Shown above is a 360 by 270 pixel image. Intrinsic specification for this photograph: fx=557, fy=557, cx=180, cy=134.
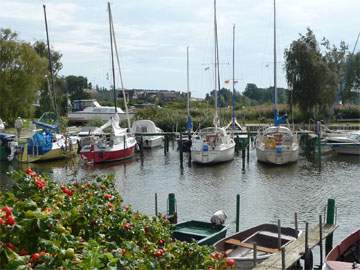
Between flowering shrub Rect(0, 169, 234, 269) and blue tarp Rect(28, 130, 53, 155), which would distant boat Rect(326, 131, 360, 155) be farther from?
flowering shrub Rect(0, 169, 234, 269)

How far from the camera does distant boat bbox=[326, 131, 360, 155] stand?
4884cm

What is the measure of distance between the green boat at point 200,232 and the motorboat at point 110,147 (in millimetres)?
25570

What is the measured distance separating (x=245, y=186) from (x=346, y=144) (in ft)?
59.7

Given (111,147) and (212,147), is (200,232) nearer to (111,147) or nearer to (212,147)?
(212,147)

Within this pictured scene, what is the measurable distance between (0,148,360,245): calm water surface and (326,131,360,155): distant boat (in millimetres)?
1138

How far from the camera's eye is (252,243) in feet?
59.1

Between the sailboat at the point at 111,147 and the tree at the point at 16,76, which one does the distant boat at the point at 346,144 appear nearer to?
the sailboat at the point at 111,147

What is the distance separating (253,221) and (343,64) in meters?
64.6

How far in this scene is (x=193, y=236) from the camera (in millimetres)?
18375

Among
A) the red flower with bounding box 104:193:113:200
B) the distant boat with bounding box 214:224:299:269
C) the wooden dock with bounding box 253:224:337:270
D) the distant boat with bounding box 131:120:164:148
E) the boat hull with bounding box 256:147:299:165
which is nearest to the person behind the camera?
the red flower with bounding box 104:193:113:200

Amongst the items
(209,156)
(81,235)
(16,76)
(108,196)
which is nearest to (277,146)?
(209,156)

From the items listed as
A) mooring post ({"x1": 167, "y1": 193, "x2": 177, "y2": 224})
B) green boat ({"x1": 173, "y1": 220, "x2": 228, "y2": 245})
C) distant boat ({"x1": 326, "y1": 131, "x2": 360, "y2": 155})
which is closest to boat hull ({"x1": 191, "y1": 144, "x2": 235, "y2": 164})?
distant boat ({"x1": 326, "y1": 131, "x2": 360, "y2": 155})

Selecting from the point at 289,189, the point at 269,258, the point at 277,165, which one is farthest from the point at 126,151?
the point at 269,258

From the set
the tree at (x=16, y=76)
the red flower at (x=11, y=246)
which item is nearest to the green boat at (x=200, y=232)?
the red flower at (x=11, y=246)
